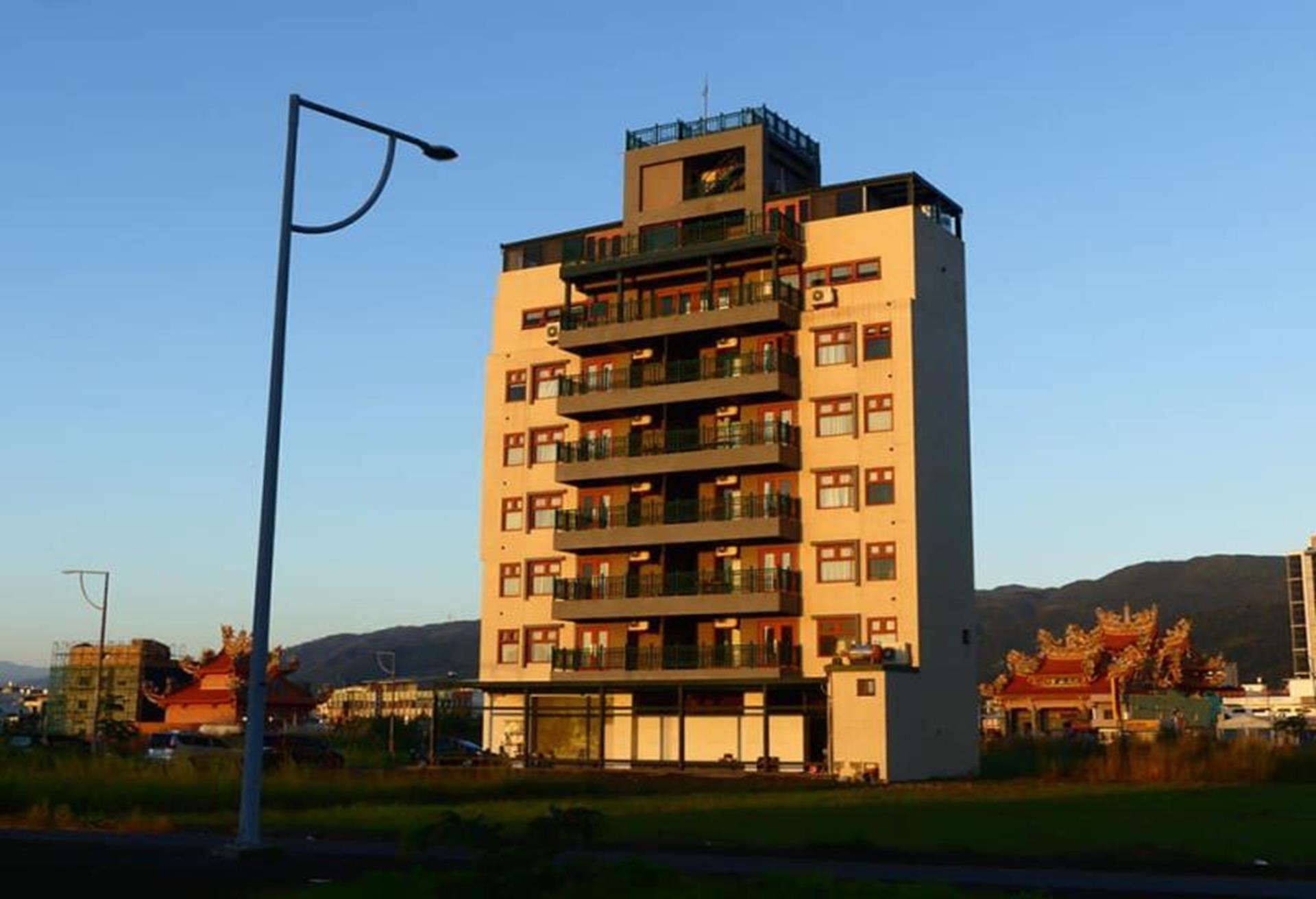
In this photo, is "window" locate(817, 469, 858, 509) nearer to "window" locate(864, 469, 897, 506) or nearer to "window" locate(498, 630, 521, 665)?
"window" locate(864, 469, 897, 506)

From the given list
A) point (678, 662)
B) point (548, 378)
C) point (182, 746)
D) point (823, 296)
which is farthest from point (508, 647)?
point (823, 296)

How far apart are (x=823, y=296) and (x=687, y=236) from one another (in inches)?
331

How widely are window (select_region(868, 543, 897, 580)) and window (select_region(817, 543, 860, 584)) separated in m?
0.66

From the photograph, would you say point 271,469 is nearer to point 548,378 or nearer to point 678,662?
point 678,662

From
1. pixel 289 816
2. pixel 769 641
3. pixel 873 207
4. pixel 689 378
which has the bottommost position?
pixel 289 816

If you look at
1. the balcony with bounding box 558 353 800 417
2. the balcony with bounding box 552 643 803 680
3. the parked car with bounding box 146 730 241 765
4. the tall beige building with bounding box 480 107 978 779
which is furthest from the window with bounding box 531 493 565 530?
the parked car with bounding box 146 730 241 765

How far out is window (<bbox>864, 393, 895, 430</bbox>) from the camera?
68.6m

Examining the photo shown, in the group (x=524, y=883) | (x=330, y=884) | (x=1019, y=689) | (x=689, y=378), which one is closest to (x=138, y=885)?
(x=330, y=884)

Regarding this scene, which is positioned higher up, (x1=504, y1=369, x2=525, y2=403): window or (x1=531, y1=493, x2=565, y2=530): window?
(x1=504, y1=369, x2=525, y2=403): window

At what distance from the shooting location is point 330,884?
18281mm

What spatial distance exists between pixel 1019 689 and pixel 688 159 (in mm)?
60017

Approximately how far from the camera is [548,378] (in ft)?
260

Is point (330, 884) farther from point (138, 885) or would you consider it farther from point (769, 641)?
point (769, 641)

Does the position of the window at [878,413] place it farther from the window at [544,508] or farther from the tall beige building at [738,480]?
the window at [544,508]
